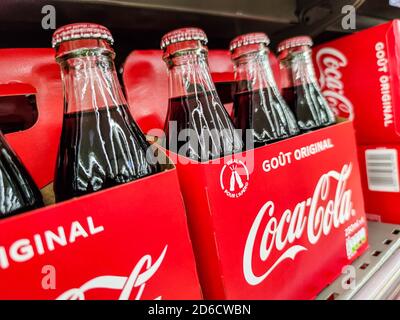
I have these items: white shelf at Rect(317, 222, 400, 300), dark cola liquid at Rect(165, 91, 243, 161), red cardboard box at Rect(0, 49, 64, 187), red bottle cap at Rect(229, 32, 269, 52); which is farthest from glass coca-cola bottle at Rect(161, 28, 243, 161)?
white shelf at Rect(317, 222, 400, 300)

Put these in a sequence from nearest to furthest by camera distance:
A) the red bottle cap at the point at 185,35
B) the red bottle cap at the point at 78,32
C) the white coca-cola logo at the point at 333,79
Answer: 1. the red bottle cap at the point at 78,32
2. the red bottle cap at the point at 185,35
3. the white coca-cola logo at the point at 333,79

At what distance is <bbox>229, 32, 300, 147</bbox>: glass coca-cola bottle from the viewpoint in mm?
673

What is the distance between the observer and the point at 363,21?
109 cm

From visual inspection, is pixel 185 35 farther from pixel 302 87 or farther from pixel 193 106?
pixel 302 87

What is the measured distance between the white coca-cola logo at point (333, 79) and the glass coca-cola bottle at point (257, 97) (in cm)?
31

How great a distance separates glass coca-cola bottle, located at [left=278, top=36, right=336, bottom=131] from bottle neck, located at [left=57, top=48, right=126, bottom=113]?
47 cm

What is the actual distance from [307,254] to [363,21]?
0.85 metres

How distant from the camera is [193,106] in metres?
0.60

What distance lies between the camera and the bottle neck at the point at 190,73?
1.98 feet

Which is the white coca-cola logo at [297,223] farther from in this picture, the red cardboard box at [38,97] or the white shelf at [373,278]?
the red cardboard box at [38,97]

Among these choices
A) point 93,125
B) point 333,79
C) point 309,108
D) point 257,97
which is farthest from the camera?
point 333,79

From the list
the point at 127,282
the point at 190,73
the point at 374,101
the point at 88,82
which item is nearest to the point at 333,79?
the point at 374,101

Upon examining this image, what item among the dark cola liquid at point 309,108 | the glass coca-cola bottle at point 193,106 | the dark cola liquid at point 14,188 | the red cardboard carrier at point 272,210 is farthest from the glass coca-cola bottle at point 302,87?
the dark cola liquid at point 14,188

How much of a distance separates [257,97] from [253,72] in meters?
0.06
